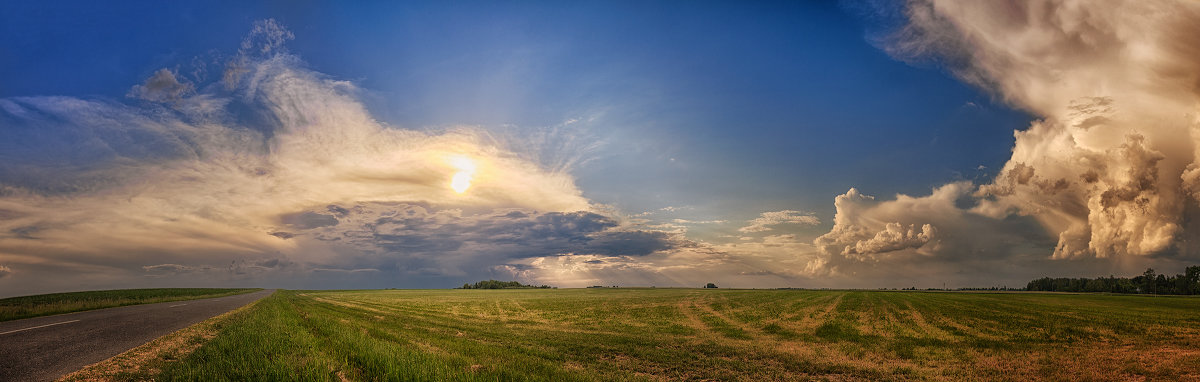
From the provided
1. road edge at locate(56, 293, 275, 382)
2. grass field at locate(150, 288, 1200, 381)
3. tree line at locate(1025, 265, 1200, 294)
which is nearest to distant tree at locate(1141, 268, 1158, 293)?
tree line at locate(1025, 265, 1200, 294)

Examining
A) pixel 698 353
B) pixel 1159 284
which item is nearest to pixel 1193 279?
pixel 1159 284

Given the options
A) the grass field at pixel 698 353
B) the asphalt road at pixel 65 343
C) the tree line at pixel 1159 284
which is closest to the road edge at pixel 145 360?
the asphalt road at pixel 65 343

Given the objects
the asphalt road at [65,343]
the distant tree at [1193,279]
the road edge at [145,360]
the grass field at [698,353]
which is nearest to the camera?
the road edge at [145,360]

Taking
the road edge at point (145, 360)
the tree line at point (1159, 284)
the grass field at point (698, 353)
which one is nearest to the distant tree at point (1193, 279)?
the tree line at point (1159, 284)

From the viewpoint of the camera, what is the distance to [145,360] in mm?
13398

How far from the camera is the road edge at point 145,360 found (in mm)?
11316

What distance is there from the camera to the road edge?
1132 cm

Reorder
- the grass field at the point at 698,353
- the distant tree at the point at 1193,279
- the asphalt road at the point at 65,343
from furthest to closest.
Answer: the distant tree at the point at 1193,279
the grass field at the point at 698,353
the asphalt road at the point at 65,343

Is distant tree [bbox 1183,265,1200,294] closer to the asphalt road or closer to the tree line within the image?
the tree line

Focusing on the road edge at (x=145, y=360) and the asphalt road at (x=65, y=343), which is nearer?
the road edge at (x=145, y=360)

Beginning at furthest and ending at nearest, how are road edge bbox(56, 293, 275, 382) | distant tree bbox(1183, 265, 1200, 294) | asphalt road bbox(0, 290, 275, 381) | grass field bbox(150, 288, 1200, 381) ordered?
1. distant tree bbox(1183, 265, 1200, 294)
2. grass field bbox(150, 288, 1200, 381)
3. asphalt road bbox(0, 290, 275, 381)
4. road edge bbox(56, 293, 275, 382)

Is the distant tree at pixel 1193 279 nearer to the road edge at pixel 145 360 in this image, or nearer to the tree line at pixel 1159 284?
the tree line at pixel 1159 284

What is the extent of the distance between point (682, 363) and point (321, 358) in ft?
36.9

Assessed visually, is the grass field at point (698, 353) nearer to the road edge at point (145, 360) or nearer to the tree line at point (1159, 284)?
the road edge at point (145, 360)
